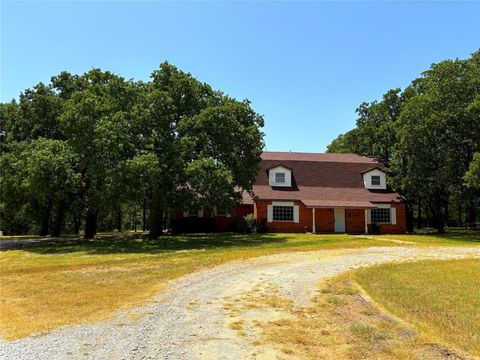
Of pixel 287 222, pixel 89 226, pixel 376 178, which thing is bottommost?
pixel 89 226

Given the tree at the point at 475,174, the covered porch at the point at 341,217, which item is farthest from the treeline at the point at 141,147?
the tree at the point at 475,174

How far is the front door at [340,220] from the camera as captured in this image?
36719 millimetres

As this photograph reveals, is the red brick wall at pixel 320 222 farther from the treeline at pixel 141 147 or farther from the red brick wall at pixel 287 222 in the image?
the treeline at pixel 141 147

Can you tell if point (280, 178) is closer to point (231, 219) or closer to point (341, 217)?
point (231, 219)

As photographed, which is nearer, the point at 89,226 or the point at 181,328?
the point at 181,328

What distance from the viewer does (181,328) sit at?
8.06m

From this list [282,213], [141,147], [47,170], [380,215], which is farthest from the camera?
[380,215]

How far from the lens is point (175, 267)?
54.2 ft

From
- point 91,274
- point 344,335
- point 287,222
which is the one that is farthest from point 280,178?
point 344,335

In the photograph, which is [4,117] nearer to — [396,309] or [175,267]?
[175,267]

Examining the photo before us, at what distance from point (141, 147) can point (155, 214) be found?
5.65 m

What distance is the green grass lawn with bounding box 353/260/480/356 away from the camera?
761 cm

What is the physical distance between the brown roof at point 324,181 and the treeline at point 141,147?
7.20m

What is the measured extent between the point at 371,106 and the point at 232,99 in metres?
22.2
